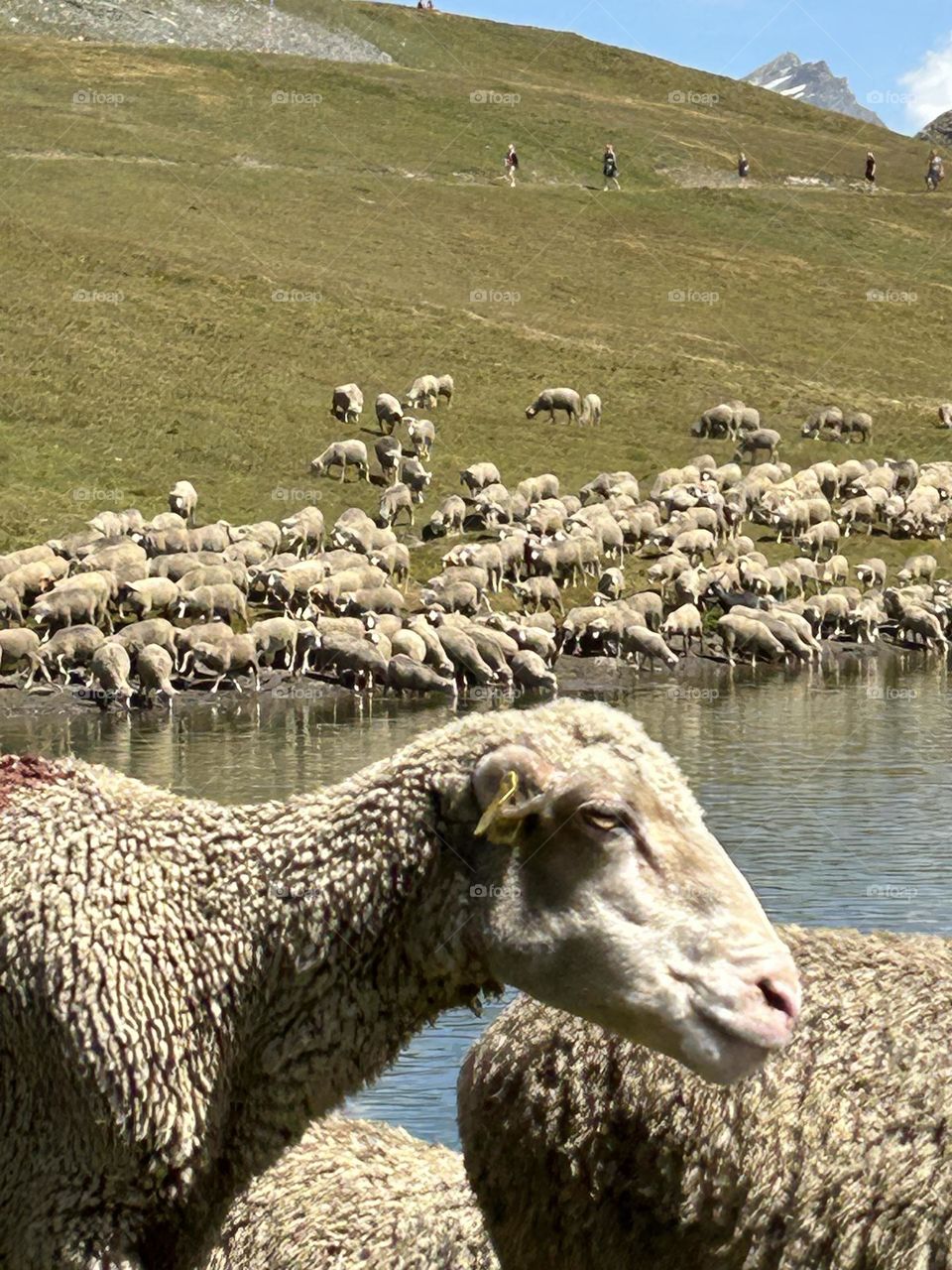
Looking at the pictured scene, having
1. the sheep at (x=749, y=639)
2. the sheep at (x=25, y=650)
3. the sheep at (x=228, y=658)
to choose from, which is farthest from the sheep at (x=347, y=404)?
the sheep at (x=25, y=650)

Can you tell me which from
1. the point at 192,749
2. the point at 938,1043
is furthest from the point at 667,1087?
the point at 192,749

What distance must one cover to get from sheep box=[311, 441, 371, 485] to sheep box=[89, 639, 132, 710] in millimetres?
13141

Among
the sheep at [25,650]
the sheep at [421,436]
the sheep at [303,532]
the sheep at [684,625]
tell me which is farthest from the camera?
the sheep at [421,436]

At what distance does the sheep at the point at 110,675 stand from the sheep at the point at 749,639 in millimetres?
10281

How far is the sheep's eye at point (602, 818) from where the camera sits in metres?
4.95

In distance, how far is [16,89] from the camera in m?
74.2

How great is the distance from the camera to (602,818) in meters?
4.96

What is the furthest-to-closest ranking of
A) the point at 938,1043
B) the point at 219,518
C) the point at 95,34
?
the point at 95,34 → the point at 219,518 → the point at 938,1043

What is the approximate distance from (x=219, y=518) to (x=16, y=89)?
43748 millimetres

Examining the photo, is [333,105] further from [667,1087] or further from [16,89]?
[667,1087]

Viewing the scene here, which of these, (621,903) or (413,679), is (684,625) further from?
(621,903)

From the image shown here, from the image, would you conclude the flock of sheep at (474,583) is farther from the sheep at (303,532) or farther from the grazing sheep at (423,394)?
the grazing sheep at (423,394)

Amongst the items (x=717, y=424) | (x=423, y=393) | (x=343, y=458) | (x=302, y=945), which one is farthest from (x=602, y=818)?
(x=717, y=424)

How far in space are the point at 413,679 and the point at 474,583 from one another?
14.0 feet
